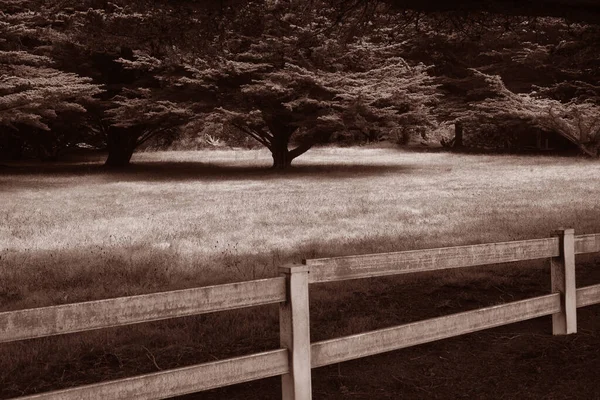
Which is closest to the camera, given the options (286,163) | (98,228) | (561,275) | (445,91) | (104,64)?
(561,275)

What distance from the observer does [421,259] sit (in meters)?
4.84

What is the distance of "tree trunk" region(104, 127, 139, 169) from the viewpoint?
98.7 feet

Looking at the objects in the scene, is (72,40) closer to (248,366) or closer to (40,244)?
(40,244)

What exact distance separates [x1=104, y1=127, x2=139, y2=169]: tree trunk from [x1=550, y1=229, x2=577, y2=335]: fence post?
85.9ft

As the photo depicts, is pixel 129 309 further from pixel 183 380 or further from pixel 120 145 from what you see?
pixel 120 145

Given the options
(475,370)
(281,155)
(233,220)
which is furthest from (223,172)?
(475,370)

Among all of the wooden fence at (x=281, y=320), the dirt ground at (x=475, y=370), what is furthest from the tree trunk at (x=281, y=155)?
the wooden fence at (x=281, y=320)

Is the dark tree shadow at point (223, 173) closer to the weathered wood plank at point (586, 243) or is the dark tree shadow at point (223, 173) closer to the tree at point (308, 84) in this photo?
the tree at point (308, 84)

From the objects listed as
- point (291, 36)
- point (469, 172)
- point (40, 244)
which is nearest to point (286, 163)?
point (291, 36)

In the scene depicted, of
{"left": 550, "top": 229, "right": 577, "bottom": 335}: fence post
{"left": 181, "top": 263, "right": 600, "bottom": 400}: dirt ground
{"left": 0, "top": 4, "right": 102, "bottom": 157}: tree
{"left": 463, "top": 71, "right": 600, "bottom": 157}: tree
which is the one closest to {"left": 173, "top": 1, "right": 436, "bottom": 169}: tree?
{"left": 0, "top": 4, "right": 102, "bottom": 157}: tree

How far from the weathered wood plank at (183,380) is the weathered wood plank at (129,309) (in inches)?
12.3

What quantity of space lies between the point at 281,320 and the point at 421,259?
129 centimetres

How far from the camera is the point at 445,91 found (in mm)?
40844

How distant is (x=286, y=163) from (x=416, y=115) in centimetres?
565
